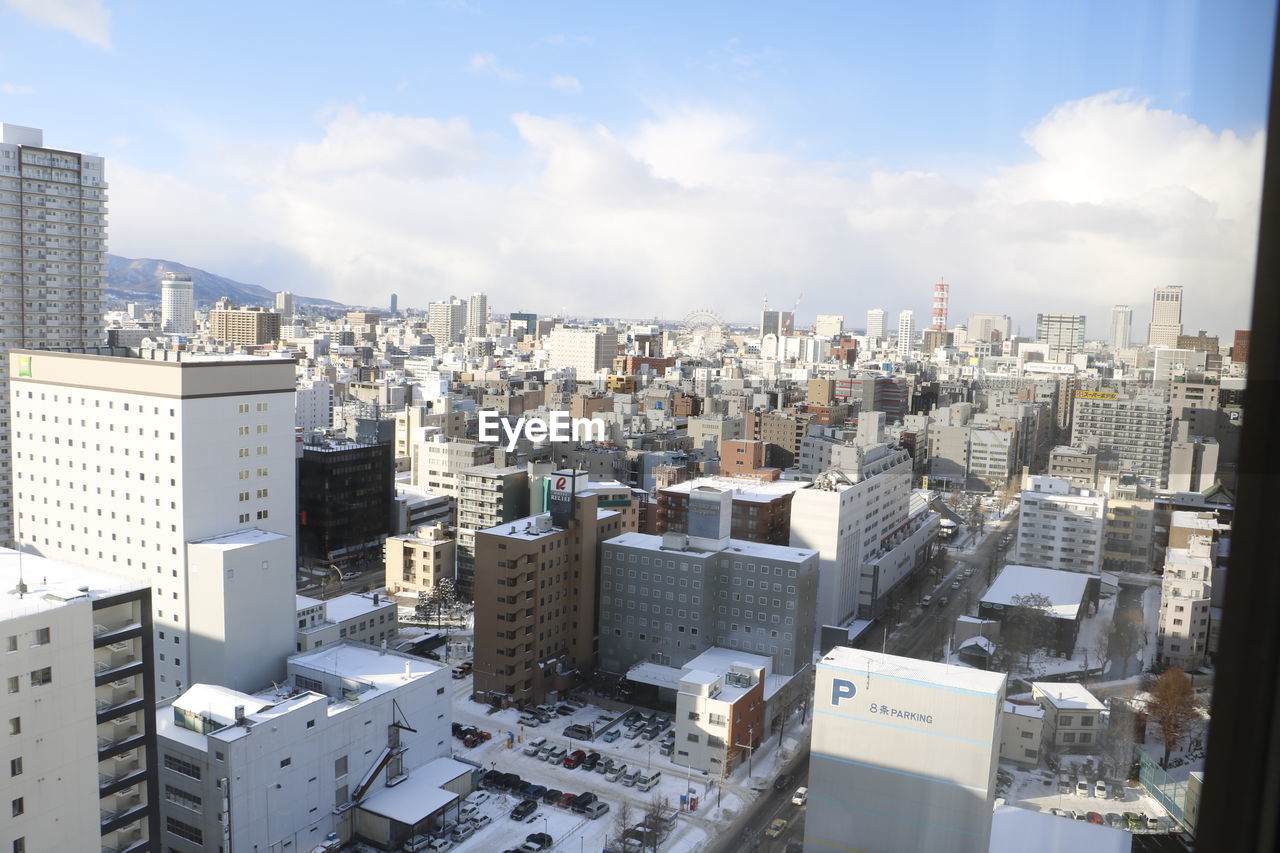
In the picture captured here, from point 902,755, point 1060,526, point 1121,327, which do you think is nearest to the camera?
point 1121,327

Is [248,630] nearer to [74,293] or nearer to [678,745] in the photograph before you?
[678,745]

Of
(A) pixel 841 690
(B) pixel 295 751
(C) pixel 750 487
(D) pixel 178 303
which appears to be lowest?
(B) pixel 295 751

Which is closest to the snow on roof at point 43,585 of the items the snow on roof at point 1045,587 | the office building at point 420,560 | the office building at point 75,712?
the office building at point 75,712

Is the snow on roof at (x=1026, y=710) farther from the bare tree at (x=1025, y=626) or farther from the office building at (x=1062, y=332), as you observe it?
the office building at (x=1062, y=332)

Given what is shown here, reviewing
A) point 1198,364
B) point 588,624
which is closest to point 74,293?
point 588,624

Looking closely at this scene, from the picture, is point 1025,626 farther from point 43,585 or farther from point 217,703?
point 43,585

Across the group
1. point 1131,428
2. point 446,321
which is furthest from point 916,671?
point 446,321

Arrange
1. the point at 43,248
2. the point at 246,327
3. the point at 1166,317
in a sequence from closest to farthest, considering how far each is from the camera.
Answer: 1. the point at 1166,317
2. the point at 43,248
3. the point at 246,327

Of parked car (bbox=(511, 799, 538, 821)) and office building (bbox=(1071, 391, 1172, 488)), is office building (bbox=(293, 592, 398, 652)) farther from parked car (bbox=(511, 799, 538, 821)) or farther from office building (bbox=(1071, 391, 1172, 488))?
office building (bbox=(1071, 391, 1172, 488))
